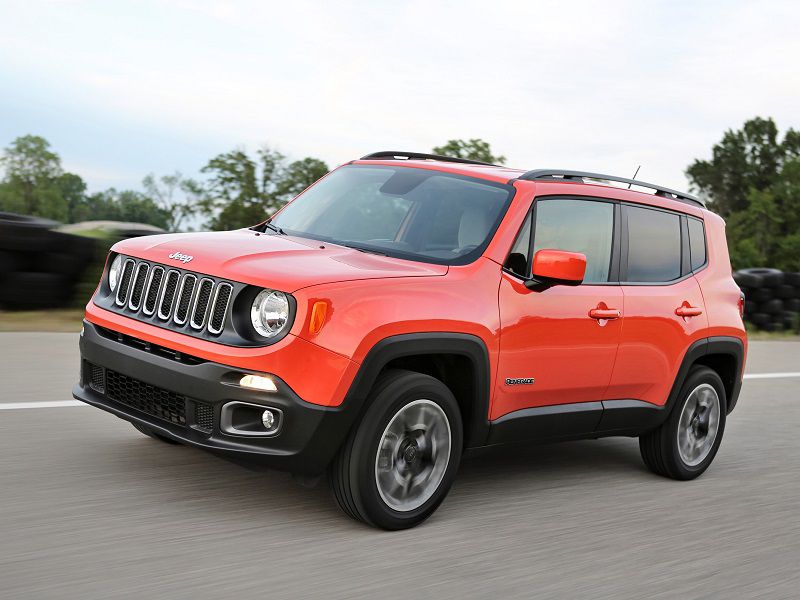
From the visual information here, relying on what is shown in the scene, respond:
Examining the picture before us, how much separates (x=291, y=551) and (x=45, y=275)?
702cm

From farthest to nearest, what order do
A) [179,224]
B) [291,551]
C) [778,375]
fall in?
[179,224]
[778,375]
[291,551]

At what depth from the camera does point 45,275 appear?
34.4ft

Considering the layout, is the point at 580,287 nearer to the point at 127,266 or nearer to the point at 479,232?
the point at 479,232

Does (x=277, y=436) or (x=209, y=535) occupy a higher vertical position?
(x=277, y=436)

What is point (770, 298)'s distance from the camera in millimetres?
17172

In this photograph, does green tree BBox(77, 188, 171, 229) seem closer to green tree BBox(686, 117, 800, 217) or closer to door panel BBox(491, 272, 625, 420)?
door panel BBox(491, 272, 625, 420)

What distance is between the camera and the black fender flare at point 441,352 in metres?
4.47

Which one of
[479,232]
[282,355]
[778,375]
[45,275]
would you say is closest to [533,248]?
[479,232]

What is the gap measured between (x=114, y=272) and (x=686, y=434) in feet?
11.8

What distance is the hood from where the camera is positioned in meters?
4.47

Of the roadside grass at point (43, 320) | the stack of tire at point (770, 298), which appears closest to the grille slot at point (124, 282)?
the roadside grass at point (43, 320)

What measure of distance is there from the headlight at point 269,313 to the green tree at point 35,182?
63.4 metres

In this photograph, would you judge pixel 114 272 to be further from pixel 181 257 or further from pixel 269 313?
pixel 269 313

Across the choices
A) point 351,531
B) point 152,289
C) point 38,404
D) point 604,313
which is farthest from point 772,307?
point 152,289
